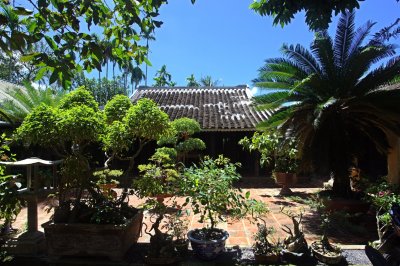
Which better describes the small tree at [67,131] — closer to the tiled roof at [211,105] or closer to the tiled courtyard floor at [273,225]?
the tiled courtyard floor at [273,225]

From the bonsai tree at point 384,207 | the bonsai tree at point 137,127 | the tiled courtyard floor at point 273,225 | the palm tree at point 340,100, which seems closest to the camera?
the bonsai tree at point 384,207

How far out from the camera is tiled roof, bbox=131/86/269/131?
1274 centimetres

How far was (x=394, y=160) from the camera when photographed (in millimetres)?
7375

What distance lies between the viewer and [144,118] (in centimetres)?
507

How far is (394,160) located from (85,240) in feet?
21.5

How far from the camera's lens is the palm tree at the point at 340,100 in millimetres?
6586

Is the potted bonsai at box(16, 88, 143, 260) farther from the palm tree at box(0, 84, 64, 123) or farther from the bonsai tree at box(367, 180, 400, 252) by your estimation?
the palm tree at box(0, 84, 64, 123)

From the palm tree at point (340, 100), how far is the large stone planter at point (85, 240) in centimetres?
406

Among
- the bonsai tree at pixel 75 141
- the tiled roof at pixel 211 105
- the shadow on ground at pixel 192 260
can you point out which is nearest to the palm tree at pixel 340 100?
the shadow on ground at pixel 192 260

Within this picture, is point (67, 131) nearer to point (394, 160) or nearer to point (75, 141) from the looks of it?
point (75, 141)

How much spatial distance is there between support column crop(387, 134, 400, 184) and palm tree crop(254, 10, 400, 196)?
290 mm

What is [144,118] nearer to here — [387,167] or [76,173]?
[76,173]

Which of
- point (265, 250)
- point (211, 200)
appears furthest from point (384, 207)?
point (211, 200)

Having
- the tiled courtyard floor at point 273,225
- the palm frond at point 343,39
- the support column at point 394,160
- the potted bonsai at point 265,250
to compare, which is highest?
the palm frond at point 343,39
